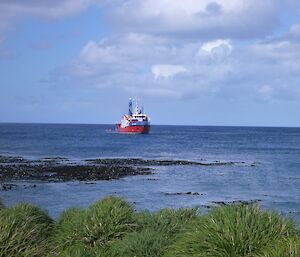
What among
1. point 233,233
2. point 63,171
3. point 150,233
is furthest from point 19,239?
point 63,171

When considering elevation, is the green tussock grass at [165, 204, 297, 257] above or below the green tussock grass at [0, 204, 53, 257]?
above

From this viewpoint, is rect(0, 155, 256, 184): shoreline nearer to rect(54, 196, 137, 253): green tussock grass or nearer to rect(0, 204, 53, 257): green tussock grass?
rect(54, 196, 137, 253): green tussock grass

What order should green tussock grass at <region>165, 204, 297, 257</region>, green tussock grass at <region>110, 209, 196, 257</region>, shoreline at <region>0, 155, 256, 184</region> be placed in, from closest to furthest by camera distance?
green tussock grass at <region>165, 204, 297, 257</region> < green tussock grass at <region>110, 209, 196, 257</region> < shoreline at <region>0, 155, 256, 184</region>

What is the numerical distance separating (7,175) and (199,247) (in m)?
39.6

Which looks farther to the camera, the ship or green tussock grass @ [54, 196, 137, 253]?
the ship

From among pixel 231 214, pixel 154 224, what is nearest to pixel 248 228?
pixel 231 214

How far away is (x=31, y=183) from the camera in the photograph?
40875mm

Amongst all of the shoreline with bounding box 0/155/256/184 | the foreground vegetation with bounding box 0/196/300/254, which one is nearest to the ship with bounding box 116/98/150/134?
the shoreline with bounding box 0/155/256/184

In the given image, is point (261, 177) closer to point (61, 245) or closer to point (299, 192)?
point (299, 192)

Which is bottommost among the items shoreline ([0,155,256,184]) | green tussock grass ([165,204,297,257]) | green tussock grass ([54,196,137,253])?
shoreline ([0,155,256,184])

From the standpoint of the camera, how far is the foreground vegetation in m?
7.89

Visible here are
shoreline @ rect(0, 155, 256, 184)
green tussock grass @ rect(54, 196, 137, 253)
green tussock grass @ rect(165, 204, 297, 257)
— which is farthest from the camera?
shoreline @ rect(0, 155, 256, 184)

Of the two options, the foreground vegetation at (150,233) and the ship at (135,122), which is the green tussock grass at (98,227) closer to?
the foreground vegetation at (150,233)

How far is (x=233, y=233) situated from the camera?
7.96m
